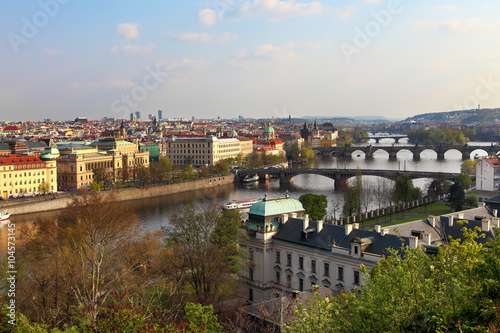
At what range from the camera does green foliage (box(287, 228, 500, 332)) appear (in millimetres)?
7828

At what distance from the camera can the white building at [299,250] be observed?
67.9 feet

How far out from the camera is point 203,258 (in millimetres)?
20484

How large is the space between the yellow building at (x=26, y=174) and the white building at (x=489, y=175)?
142ft

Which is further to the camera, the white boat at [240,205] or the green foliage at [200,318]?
the white boat at [240,205]

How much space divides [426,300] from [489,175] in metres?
44.0

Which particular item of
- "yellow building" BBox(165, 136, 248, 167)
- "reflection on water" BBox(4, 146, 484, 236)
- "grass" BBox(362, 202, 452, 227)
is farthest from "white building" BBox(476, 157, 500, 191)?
"yellow building" BBox(165, 136, 248, 167)

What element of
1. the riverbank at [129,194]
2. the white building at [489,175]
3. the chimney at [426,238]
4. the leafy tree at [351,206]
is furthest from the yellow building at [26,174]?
the chimney at [426,238]

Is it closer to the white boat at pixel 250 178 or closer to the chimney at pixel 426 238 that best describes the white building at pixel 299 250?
the chimney at pixel 426 238

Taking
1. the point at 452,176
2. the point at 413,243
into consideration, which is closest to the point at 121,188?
the point at 452,176

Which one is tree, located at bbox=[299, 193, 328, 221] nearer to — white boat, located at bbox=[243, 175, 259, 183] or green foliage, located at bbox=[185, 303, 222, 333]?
green foliage, located at bbox=[185, 303, 222, 333]

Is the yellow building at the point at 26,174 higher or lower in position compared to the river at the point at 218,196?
higher

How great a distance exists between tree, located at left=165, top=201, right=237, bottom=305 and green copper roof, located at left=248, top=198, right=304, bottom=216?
6.11ft

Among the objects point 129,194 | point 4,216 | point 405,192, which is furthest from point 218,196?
point 4,216

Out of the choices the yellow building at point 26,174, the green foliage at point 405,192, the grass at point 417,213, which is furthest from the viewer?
the yellow building at point 26,174
